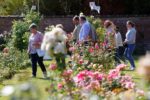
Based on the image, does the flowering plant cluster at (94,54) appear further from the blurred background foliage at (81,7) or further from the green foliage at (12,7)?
the green foliage at (12,7)

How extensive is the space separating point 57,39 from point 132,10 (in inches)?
983

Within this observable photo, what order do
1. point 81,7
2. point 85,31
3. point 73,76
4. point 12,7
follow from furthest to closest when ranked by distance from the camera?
point 12,7
point 81,7
point 85,31
point 73,76

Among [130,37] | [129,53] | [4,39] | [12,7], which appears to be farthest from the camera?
[12,7]

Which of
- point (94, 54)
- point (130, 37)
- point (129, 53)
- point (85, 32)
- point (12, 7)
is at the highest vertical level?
point (12, 7)

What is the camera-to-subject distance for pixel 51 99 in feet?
16.2

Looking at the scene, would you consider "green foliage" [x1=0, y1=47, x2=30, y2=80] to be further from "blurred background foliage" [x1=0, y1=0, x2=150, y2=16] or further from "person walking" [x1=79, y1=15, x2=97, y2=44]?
"blurred background foliage" [x1=0, y1=0, x2=150, y2=16]

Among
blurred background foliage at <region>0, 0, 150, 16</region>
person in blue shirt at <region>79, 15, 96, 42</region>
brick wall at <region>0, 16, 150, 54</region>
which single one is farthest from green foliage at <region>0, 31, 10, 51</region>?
person in blue shirt at <region>79, 15, 96, 42</region>

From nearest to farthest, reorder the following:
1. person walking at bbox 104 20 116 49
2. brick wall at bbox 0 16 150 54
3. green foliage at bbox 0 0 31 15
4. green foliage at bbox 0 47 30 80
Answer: green foliage at bbox 0 47 30 80
person walking at bbox 104 20 116 49
brick wall at bbox 0 16 150 54
green foliage at bbox 0 0 31 15

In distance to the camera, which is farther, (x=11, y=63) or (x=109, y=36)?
(x=11, y=63)

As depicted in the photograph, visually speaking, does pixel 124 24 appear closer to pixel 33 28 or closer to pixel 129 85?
pixel 33 28

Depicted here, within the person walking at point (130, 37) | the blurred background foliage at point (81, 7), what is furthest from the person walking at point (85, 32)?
the blurred background foliage at point (81, 7)

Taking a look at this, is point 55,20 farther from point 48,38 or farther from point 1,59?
point 48,38

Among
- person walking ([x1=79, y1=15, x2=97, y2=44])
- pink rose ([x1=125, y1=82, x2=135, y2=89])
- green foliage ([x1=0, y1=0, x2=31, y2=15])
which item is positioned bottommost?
pink rose ([x1=125, y1=82, x2=135, y2=89])

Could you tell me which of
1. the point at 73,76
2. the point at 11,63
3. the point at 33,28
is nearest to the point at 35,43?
the point at 33,28
